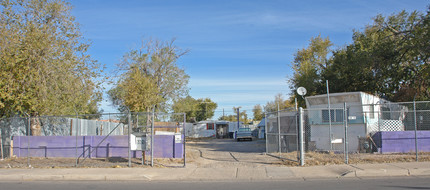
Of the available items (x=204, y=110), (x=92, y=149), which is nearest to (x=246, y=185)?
(x=92, y=149)

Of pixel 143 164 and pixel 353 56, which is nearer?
pixel 143 164

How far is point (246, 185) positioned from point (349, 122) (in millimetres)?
8290

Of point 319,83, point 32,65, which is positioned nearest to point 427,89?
point 319,83

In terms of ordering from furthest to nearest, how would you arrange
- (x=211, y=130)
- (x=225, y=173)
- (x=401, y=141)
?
(x=211, y=130)
(x=401, y=141)
(x=225, y=173)

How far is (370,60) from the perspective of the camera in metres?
23.6

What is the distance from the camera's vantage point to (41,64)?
15.2 meters

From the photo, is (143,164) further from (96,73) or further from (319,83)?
(319,83)

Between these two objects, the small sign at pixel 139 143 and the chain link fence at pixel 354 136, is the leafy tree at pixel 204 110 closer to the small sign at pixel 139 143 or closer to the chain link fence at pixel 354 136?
the chain link fence at pixel 354 136

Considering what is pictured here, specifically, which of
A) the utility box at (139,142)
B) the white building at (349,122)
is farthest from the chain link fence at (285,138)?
the utility box at (139,142)

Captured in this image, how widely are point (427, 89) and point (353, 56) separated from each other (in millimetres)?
5362

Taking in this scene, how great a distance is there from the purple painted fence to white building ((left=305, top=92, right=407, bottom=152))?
6657 mm

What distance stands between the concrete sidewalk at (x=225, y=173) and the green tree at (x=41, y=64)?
4.06 m

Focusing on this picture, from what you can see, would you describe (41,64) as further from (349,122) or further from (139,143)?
(349,122)

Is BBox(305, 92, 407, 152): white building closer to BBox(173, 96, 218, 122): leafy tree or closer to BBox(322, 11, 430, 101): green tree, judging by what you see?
BBox(322, 11, 430, 101): green tree
